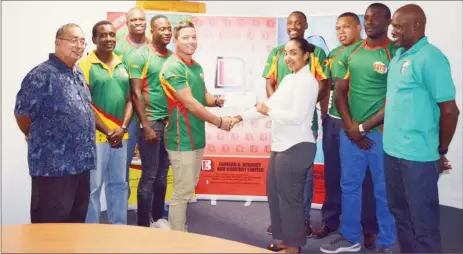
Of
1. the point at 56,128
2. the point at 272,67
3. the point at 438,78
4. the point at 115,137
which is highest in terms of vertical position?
the point at 272,67

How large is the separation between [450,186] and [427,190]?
269cm

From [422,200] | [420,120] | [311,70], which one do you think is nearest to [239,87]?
[311,70]

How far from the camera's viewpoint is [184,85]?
128 inches

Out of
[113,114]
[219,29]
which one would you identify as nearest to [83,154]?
[113,114]

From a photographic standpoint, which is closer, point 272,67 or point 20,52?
point 20,52

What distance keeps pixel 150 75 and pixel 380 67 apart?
1713 mm

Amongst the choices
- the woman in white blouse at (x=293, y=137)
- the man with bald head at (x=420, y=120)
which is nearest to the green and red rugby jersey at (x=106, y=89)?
the woman in white blouse at (x=293, y=137)

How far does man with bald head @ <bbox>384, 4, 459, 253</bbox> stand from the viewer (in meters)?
2.60

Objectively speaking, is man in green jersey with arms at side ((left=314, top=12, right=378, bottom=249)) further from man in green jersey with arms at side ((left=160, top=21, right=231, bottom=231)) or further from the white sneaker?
the white sneaker

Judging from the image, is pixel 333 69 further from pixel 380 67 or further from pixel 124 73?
pixel 124 73

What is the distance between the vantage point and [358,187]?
3.50m

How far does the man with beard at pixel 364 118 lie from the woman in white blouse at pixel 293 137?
46cm

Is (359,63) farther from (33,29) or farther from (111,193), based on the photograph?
(33,29)

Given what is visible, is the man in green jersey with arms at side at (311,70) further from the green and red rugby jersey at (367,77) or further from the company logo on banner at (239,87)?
the company logo on banner at (239,87)
